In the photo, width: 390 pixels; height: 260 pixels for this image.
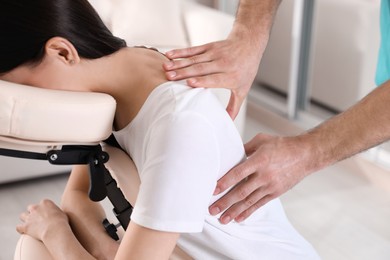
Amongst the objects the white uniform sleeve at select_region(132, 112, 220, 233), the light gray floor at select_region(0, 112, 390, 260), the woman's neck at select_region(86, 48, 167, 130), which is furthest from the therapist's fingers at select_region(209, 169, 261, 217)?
the light gray floor at select_region(0, 112, 390, 260)

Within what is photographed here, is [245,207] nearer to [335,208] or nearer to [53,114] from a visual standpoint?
[53,114]

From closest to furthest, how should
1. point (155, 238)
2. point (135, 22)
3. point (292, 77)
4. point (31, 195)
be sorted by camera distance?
point (155, 238)
point (31, 195)
point (135, 22)
point (292, 77)

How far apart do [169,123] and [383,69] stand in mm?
1302

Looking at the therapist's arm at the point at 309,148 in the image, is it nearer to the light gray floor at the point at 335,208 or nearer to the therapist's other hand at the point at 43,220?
the therapist's other hand at the point at 43,220

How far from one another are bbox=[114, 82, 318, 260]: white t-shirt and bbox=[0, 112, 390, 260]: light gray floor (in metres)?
1.35

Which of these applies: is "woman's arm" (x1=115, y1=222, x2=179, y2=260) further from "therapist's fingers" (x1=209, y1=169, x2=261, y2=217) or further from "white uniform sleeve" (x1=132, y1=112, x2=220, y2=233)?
"therapist's fingers" (x1=209, y1=169, x2=261, y2=217)

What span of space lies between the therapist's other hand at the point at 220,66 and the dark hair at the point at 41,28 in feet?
0.52

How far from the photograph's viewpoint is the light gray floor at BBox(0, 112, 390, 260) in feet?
8.09

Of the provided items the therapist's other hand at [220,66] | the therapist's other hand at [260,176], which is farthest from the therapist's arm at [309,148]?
the therapist's other hand at [220,66]

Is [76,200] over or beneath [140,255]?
beneath

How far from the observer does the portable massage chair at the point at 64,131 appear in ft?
3.29

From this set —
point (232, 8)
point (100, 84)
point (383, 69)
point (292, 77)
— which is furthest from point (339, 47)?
point (100, 84)

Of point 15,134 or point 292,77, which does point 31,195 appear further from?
point 15,134

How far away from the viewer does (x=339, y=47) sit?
3449 mm
